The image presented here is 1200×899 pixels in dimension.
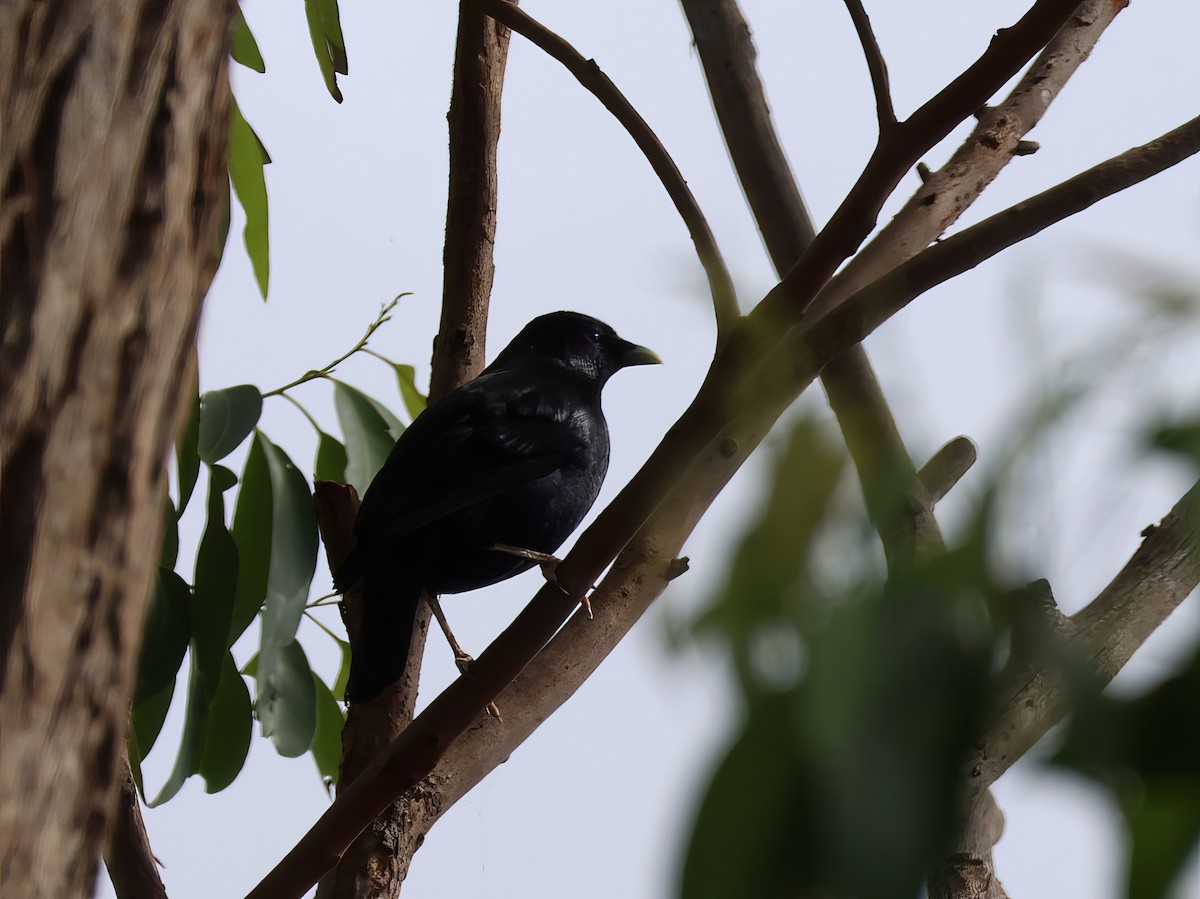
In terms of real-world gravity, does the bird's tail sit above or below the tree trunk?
above

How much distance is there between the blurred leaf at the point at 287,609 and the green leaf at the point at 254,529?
0.02 m

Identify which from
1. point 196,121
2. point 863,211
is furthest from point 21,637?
point 863,211

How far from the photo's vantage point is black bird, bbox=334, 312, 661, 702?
2150mm

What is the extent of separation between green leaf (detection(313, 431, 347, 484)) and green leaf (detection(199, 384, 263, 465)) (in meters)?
0.49

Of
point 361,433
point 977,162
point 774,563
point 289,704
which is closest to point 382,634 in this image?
point 289,704

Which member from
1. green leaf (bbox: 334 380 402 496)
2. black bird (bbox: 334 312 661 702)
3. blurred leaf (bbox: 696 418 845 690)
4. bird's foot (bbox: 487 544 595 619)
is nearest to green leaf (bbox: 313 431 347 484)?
green leaf (bbox: 334 380 402 496)

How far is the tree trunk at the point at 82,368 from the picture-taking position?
0.80 m

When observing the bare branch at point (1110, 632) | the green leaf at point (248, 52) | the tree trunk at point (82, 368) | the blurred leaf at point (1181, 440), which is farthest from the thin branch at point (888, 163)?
the green leaf at point (248, 52)

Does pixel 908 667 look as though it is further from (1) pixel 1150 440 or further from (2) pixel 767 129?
(2) pixel 767 129

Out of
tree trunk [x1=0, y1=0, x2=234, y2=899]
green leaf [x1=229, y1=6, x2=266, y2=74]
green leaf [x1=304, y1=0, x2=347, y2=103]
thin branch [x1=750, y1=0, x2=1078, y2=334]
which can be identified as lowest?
tree trunk [x1=0, y1=0, x2=234, y2=899]

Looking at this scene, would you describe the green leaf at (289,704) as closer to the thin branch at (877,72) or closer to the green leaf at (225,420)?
the green leaf at (225,420)

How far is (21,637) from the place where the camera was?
2.62 ft

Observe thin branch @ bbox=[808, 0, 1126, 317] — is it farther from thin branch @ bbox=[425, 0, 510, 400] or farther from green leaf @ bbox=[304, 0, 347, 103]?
green leaf @ bbox=[304, 0, 347, 103]

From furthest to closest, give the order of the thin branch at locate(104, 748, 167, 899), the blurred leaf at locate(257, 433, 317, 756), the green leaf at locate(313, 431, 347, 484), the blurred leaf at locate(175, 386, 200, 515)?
1. the green leaf at locate(313, 431, 347, 484)
2. the blurred leaf at locate(257, 433, 317, 756)
3. the blurred leaf at locate(175, 386, 200, 515)
4. the thin branch at locate(104, 748, 167, 899)
